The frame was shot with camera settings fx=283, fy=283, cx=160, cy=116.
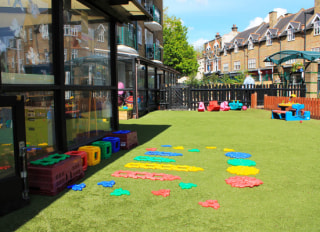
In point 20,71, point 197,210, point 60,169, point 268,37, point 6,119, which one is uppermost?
point 268,37

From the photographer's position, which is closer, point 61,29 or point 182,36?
point 61,29

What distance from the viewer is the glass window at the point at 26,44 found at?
4.19 meters

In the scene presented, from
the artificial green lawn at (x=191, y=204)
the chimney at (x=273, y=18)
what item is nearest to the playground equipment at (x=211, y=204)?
the artificial green lawn at (x=191, y=204)

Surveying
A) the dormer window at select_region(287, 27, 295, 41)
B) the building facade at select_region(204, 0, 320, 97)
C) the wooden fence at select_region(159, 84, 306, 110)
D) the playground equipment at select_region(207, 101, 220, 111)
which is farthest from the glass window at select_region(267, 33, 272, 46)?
the playground equipment at select_region(207, 101, 220, 111)

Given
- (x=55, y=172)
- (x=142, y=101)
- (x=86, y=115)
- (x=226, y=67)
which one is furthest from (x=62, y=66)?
(x=226, y=67)

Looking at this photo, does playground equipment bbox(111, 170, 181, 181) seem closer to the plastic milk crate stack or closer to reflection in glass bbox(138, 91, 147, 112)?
the plastic milk crate stack

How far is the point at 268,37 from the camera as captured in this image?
1746 inches

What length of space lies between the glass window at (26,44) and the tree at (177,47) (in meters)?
44.4

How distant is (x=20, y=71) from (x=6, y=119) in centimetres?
118

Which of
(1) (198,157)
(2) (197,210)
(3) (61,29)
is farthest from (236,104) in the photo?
(2) (197,210)

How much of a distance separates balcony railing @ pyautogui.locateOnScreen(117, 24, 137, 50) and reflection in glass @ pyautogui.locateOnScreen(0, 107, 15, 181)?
52.8 feet

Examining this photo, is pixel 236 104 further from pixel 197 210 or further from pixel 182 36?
pixel 182 36

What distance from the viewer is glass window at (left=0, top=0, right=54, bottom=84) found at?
13.7 feet

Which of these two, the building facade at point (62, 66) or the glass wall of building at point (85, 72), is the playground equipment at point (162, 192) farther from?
the glass wall of building at point (85, 72)
